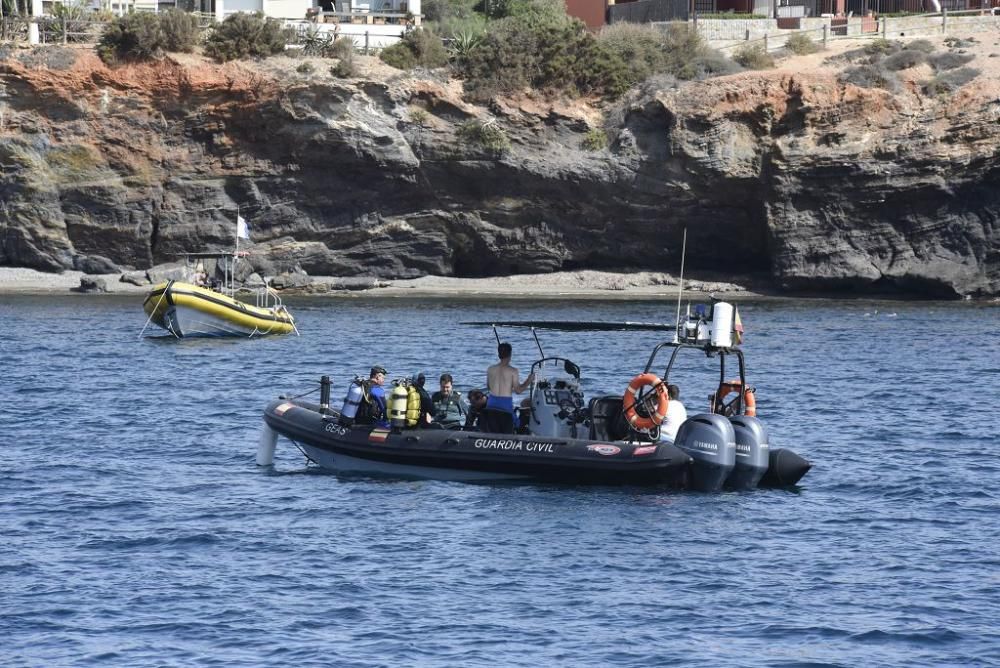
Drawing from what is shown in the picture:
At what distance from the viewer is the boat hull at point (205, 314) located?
40562 millimetres

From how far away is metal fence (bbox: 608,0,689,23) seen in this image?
65625 millimetres

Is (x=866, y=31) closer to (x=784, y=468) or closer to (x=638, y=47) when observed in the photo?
(x=638, y=47)

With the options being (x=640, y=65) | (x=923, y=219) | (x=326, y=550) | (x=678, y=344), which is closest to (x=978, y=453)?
(x=678, y=344)

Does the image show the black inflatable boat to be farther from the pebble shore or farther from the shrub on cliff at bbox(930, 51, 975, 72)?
the shrub on cliff at bbox(930, 51, 975, 72)

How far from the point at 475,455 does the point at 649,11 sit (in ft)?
168

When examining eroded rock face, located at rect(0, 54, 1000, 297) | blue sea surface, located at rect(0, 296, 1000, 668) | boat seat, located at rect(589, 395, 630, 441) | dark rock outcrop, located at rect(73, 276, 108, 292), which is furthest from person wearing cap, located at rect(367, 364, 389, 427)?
dark rock outcrop, located at rect(73, 276, 108, 292)

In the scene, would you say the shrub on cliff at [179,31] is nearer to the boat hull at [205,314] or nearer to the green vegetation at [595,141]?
the green vegetation at [595,141]

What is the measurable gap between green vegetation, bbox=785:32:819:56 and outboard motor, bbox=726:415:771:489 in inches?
1685

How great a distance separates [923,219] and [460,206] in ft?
57.1

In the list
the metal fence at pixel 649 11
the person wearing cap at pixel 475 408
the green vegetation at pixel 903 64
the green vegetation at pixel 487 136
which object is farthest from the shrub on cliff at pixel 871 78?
the person wearing cap at pixel 475 408

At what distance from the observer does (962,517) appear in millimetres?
18250

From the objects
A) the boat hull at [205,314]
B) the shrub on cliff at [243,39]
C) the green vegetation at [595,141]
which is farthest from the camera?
the shrub on cliff at [243,39]

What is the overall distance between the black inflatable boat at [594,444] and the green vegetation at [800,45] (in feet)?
137

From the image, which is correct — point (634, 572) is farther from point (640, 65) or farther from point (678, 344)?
point (640, 65)
